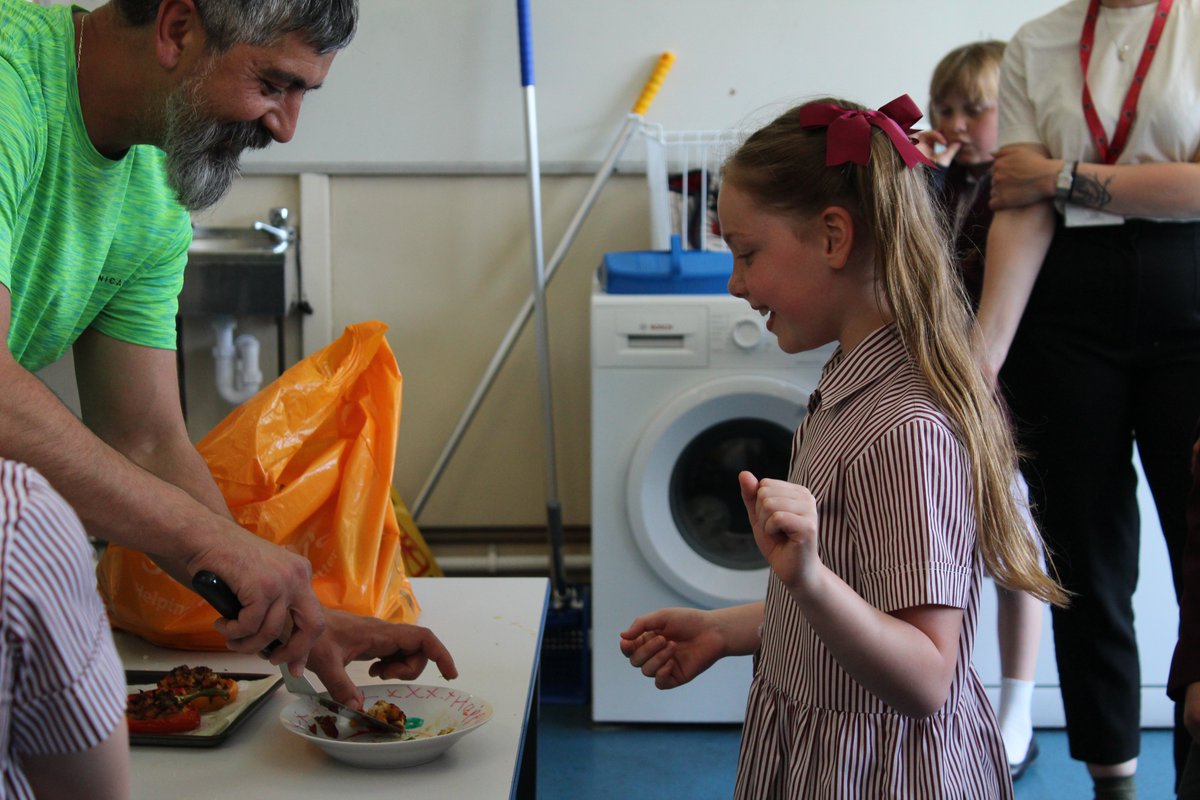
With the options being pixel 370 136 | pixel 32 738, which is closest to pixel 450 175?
pixel 370 136

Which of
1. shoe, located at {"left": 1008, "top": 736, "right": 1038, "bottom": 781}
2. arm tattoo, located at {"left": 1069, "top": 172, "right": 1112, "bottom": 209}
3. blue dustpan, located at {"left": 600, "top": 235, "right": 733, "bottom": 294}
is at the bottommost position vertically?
shoe, located at {"left": 1008, "top": 736, "right": 1038, "bottom": 781}

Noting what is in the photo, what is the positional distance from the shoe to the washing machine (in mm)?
574

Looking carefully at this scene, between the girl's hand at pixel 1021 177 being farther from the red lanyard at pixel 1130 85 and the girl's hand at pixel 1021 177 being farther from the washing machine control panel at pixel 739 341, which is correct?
the washing machine control panel at pixel 739 341

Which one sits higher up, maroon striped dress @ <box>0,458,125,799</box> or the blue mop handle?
the blue mop handle

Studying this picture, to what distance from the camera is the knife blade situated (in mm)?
959

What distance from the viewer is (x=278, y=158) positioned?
302 centimetres

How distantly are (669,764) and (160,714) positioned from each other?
1578 mm

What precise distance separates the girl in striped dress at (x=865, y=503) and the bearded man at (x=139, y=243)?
34cm

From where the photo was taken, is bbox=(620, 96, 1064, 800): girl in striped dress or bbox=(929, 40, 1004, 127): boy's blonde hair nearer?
bbox=(620, 96, 1064, 800): girl in striped dress

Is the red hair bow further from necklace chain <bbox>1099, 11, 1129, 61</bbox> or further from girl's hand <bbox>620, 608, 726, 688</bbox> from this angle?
necklace chain <bbox>1099, 11, 1129, 61</bbox>

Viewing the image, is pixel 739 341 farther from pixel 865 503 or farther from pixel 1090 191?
pixel 865 503

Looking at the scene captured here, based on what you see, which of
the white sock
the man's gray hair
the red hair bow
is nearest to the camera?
the red hair bow

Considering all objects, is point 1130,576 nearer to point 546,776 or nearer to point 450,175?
point 546,776

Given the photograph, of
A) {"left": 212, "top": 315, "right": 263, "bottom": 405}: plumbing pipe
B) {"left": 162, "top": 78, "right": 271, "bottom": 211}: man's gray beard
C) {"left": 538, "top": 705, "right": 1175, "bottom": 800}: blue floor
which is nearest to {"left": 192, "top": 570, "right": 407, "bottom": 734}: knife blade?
{"left": 162, "top": 78, "right": 271, "bottom": 211}: man's gray beard
